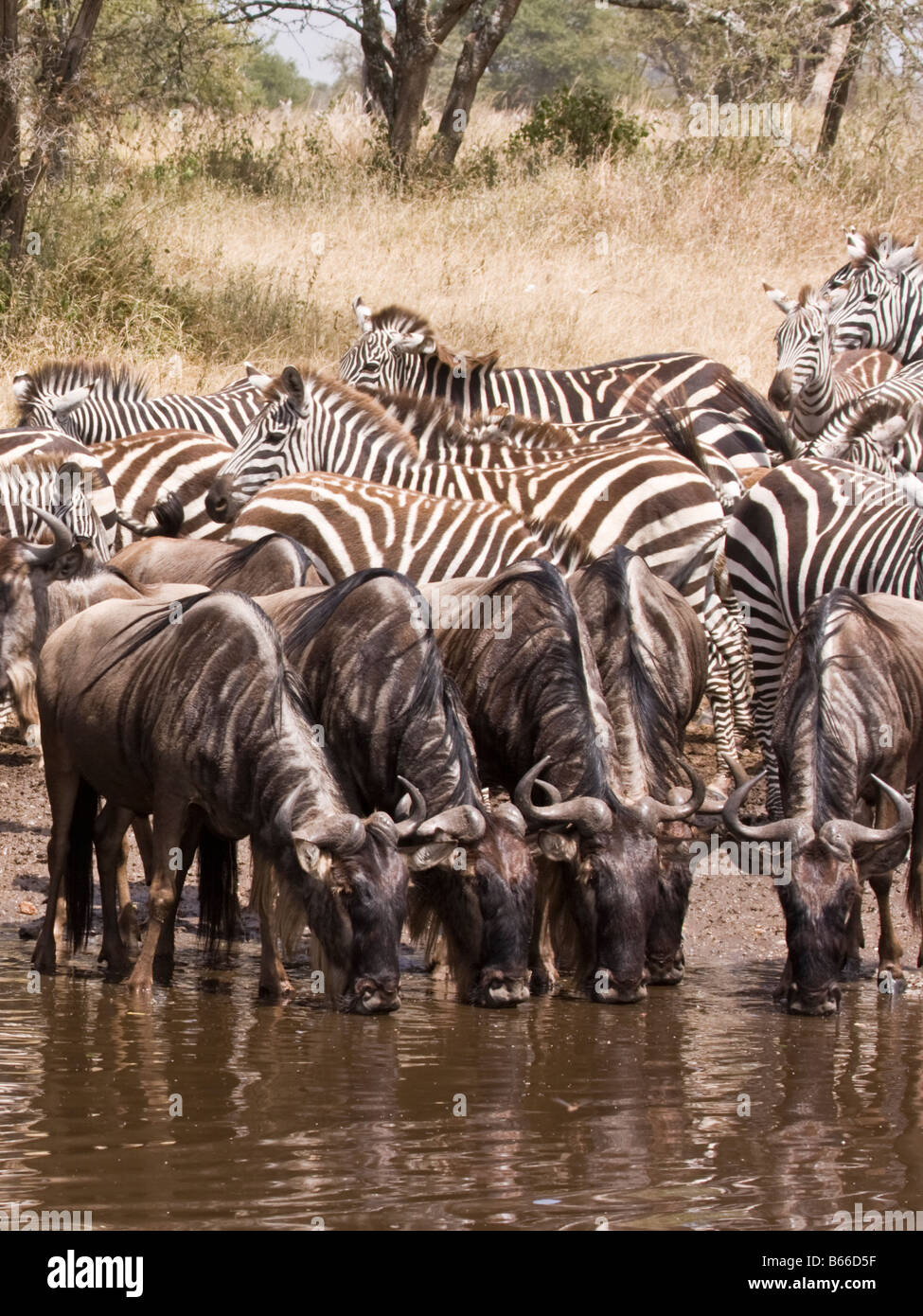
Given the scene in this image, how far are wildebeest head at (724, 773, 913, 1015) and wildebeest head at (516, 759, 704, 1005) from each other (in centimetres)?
35

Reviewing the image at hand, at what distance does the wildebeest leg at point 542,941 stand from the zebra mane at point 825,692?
1.04 m

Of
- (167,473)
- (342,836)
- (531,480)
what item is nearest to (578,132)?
(167,473)

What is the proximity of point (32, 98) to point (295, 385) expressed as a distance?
226 inches

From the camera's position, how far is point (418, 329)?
1298 centimetres

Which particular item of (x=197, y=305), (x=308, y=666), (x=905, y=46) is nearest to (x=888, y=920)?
(x=308, y=666)

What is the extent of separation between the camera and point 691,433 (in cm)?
1060

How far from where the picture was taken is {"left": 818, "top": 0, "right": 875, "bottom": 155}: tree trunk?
21344 mm

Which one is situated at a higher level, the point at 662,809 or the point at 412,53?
the point at 412,53

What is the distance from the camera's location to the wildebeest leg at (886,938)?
7141mm

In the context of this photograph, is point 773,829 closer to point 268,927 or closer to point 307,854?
point 307,854

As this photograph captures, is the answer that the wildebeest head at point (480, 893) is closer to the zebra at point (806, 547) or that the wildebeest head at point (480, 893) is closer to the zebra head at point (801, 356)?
the zebra at point (806, 547)

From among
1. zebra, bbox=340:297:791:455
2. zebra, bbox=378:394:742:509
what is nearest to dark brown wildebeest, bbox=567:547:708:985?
zebra, bbox=378:394:742:509

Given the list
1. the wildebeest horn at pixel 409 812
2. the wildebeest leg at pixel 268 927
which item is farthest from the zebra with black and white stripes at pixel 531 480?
the wildebeest leg at pixel 268 927

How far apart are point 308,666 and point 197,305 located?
9286 millimetres
